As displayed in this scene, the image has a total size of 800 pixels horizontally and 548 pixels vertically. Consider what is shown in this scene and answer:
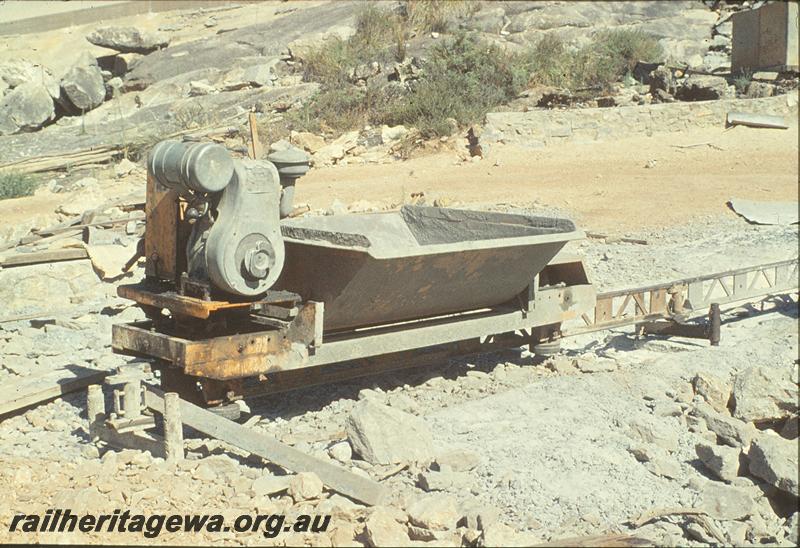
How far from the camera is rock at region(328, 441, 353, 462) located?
584 centimetres

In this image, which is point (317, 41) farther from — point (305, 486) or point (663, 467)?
point (305, 486)

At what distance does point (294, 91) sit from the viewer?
20.2 m

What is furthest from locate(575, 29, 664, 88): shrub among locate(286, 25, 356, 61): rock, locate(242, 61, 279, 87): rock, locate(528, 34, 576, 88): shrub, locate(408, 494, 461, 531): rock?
locate(408, 494, 461, 531): rock

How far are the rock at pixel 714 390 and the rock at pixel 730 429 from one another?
476 mm

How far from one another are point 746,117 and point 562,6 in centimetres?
1220

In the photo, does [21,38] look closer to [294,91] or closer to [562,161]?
[294,91]

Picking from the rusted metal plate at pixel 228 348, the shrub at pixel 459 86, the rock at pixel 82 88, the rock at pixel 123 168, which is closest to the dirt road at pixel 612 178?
the shrub at pixel 459 86

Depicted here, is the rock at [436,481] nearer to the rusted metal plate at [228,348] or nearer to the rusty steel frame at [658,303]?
the rusted metal plate at [228,348]

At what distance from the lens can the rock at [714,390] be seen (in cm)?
688

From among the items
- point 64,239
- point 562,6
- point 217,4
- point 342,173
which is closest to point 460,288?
point 64,239

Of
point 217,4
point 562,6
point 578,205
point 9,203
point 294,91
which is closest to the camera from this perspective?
point 578,205

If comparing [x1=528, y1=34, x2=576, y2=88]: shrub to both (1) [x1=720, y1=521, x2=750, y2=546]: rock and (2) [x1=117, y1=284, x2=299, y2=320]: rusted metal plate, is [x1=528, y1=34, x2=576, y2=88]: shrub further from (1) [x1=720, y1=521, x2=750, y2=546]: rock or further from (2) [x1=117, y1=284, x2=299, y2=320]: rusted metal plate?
(1) [x1=720, y1=521, x2=750, y2=546]: rock

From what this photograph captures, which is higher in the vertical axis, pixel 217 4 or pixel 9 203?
pixel 217 4

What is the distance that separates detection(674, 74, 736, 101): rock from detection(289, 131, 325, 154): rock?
6586mm
